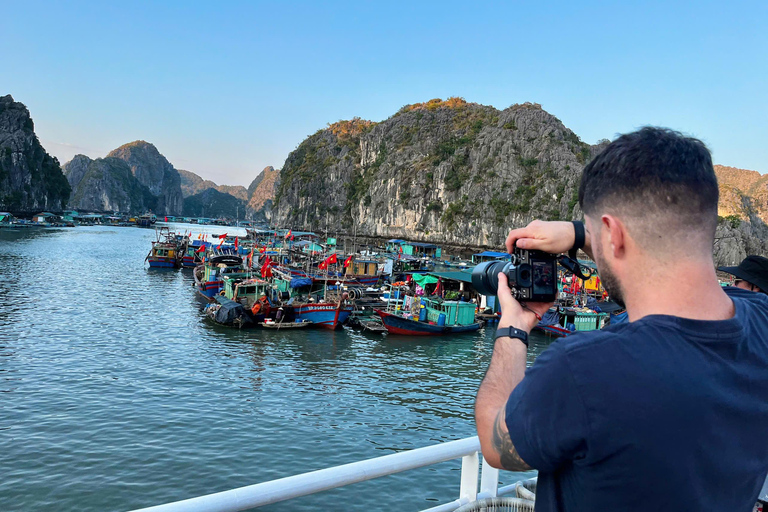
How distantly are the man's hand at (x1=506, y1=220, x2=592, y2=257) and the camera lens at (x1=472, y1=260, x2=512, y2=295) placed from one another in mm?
248

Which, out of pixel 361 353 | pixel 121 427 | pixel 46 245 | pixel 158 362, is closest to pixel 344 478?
pixel 121 427

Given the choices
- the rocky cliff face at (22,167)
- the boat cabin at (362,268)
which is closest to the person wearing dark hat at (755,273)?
the boat cabin at (362,268)

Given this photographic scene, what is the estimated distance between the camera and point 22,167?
132875 mm

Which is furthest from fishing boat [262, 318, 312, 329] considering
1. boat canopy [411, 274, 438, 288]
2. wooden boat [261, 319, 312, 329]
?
boat canopy [411, 274, 438, 288]

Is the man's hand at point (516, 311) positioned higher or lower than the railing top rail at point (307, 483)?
higher

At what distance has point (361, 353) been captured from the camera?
22.3 meters

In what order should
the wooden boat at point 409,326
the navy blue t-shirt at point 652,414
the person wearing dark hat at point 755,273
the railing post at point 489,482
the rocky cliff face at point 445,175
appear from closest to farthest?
the navy blue t-shirt at point 652,414, the railing post at point 489,482, the person wearing dark hat at point 755,273, the wooden boat at point 409,326, the rocky cliff face at point 445,175

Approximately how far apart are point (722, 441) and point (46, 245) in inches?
3136

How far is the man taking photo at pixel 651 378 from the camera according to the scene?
1.10 meters

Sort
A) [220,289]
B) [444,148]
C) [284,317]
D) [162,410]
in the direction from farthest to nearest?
[444,148]
[220,289]
[284,317]
[162,410]

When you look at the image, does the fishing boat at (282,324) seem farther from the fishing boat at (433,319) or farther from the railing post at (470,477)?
the railing post at (470,477)

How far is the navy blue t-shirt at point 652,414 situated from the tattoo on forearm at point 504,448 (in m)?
0.08

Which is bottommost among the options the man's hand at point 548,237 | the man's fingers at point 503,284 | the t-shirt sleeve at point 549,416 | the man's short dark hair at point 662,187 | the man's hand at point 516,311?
the t-shirt sleeve at point 549,416

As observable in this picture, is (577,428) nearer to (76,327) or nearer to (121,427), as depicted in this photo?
(121,427)
